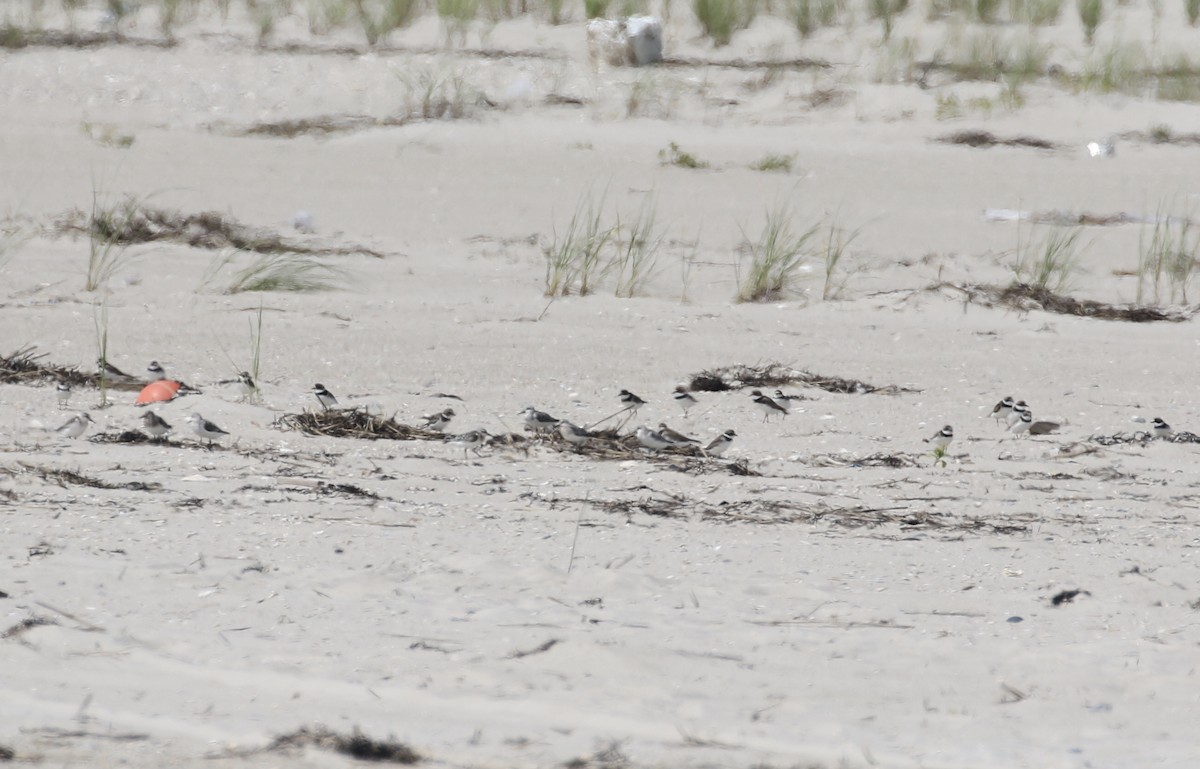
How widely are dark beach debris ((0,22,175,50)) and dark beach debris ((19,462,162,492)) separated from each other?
1197cm

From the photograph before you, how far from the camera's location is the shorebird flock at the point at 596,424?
5324 millimetres

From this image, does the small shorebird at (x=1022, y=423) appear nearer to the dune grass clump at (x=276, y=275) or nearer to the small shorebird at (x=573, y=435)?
the small shorebird at (x=573, y=435)

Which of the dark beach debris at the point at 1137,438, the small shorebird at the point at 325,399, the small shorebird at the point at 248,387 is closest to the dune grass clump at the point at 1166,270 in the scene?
the dark beach debris at the point at 1137,438

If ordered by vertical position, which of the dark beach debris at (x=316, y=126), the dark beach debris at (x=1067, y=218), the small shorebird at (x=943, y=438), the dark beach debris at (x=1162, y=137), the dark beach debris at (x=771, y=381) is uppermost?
the dark beach debris at (x=1162, y=137)

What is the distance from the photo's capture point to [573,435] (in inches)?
218

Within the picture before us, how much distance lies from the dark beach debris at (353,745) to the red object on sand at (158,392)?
3.47m

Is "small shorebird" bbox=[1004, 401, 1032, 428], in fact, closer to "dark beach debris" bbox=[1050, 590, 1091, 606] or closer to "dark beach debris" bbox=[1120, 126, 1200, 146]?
"dark beach debris" bbox=[1050, 590, 1091, 606]

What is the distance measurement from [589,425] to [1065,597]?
2.62 metres

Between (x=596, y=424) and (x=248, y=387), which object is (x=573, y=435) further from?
(x=248, y=387)

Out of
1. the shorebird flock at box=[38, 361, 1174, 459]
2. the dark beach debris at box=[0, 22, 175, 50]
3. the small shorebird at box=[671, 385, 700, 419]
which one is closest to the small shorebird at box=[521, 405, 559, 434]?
the shorebird flock at box=[38, 361, 1174, 459]

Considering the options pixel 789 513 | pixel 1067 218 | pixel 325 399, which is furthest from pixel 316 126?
pixel 789 513

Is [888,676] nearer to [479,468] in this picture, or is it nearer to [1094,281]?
[479,468]

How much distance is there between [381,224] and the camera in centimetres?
1060

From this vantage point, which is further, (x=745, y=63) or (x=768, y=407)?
(x=745, y=63)
